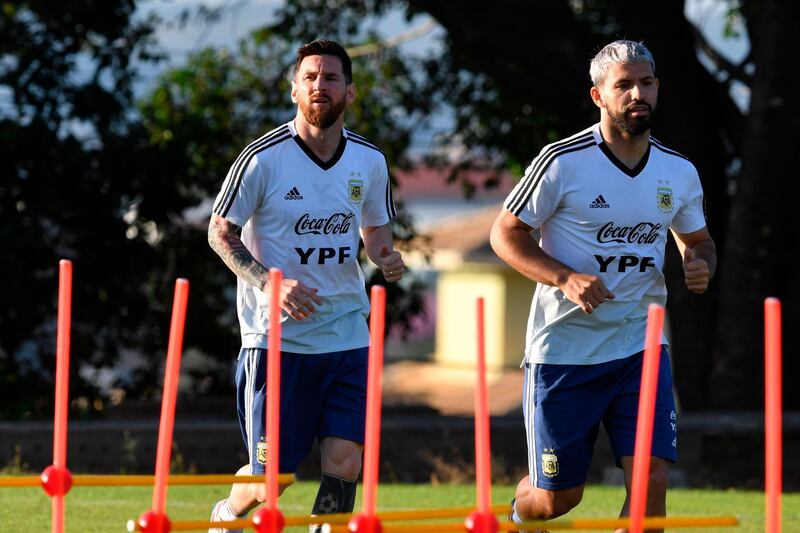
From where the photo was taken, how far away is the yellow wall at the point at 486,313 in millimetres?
46312

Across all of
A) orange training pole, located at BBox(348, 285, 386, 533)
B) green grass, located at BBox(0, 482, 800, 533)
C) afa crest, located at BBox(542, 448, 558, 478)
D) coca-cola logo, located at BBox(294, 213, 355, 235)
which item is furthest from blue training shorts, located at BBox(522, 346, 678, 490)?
green grass, located at BBox(0, 482, 800, 533)

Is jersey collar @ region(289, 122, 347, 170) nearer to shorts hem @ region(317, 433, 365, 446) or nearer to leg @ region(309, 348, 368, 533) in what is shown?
leg @ region(309, 348, 368, 533)

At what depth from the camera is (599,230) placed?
6.45 meters

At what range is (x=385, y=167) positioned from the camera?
712 cm

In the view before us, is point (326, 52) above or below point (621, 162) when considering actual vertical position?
above

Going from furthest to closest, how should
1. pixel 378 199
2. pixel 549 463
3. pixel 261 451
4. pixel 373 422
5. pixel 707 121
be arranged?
pixel 707 121 < pixel 378 199 < pixel 261 451 < pixel 549 463 < pixel 373 422

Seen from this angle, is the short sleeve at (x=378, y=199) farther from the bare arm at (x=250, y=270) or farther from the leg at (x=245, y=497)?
the leg at (x=245, y=497)

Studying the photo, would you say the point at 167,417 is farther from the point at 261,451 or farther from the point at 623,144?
the point at 623,144

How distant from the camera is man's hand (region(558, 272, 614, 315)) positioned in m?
6.15

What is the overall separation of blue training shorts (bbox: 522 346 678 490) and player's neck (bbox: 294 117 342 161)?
1224 mm

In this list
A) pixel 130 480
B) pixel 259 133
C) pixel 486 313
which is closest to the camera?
pixel 130 480

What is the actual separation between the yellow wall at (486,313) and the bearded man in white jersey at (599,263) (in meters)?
37.5

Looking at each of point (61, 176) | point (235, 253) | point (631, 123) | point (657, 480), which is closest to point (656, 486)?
point (657, 480)

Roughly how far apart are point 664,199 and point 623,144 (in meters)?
0.27
